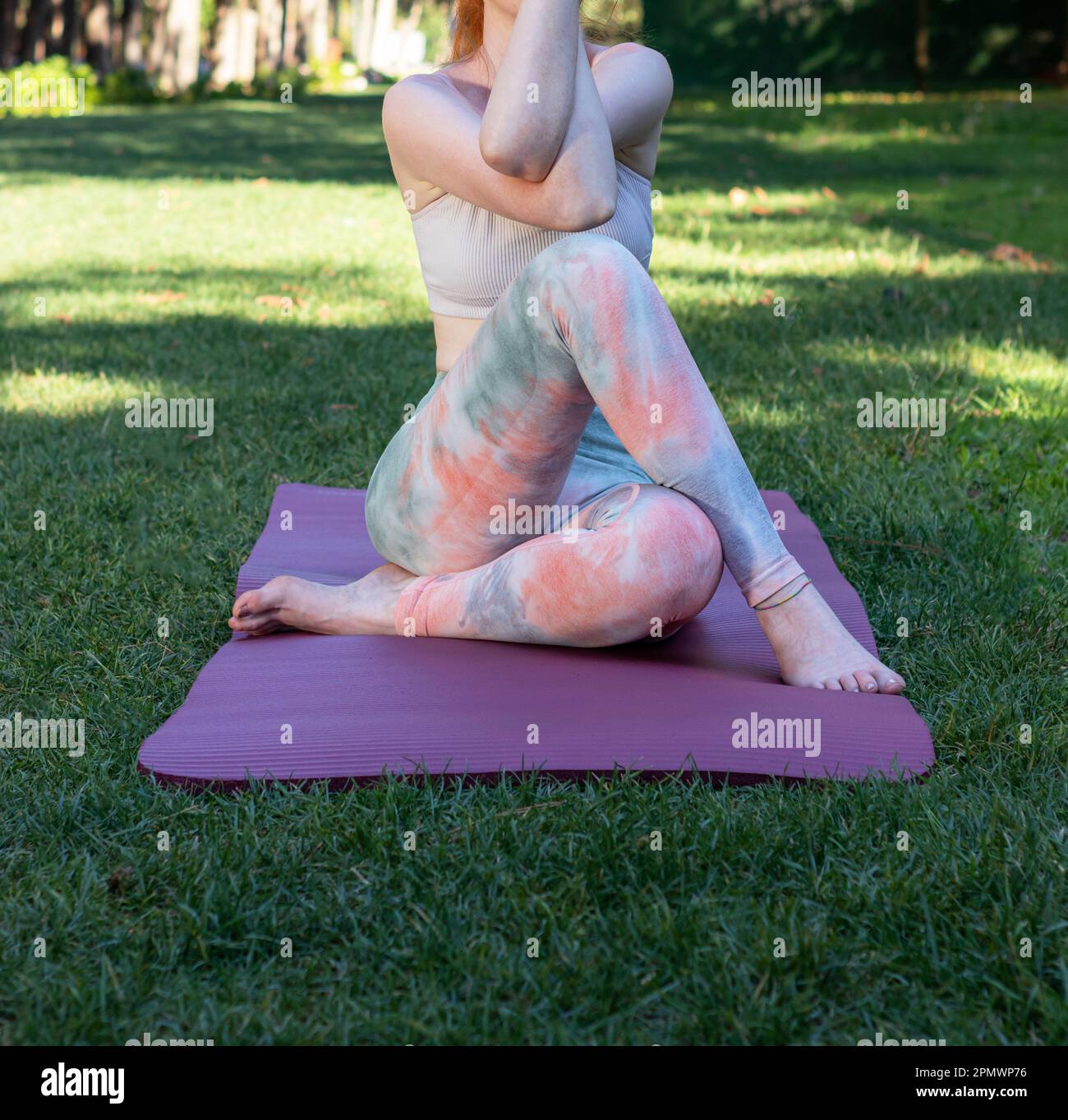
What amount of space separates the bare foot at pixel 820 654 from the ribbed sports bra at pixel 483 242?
0.81 meters

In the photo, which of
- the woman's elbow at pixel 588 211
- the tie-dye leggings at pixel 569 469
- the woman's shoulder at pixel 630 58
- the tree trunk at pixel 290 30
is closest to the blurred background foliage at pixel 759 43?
the tree trunk at pixel 290 30

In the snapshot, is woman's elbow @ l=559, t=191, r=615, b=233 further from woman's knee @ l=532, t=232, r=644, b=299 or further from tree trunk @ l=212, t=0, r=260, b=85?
tree trunk @ l=212, t=0, r=260, b=85

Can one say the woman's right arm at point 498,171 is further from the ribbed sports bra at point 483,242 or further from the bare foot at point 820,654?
the bare foot at point 820,654

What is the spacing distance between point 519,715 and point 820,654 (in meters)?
0.58

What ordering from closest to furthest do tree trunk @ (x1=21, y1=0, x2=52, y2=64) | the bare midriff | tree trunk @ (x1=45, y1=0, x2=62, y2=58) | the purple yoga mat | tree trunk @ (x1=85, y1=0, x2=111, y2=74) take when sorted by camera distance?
the purple yoga mat, the bare midriff, tree trunk @ (x1=85, y1=0, x2=111, y2=74), tree trunk @ (x1=21, y1=0, x2=52, y2=64), tree trunk @ (x1=45, y1=0, x2=62, y2=58)

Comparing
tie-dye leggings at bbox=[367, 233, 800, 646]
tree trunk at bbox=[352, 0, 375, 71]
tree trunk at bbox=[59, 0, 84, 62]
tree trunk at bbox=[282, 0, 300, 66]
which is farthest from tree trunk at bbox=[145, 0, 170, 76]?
tie-dye leggings at bbox=[367, 233, 800, 646]

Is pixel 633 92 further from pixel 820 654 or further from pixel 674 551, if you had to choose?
pixel 820 654

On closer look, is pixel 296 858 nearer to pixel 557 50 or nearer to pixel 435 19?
pixel 557 50

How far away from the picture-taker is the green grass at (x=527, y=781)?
166 cm

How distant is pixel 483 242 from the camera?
270cm

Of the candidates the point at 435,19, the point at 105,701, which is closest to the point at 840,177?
the point at 105,701

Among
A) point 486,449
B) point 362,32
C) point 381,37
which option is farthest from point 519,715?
point 362,32

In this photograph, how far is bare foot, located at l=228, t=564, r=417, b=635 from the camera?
2.74 m
